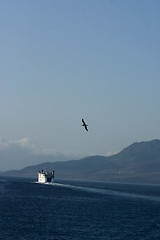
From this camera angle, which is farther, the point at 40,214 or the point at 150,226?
the point at 40,214

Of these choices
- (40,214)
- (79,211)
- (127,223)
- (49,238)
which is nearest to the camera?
(49,238)

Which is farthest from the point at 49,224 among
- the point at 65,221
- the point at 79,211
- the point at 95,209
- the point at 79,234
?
the point at 95,209

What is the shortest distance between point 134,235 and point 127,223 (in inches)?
674

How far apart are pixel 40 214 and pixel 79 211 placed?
1635cm

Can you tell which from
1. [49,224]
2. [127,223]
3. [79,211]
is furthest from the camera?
[79,211]

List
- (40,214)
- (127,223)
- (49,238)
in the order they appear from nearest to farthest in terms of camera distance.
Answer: (49,238), (127,223), (40,214)

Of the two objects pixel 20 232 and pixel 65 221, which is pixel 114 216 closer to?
pixel 65 221

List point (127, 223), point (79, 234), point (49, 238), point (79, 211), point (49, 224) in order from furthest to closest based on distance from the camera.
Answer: point (79, 211)
point (127, 223)
point (49, 224)
point (79, 234)
point (49, 238)

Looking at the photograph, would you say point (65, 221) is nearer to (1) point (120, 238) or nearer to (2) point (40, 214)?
(2) point (40, 214)

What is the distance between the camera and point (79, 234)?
90.7 metres

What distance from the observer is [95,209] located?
142 m

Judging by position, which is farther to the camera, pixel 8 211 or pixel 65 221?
pixel 8 211

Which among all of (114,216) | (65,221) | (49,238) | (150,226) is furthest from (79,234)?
(114,216)

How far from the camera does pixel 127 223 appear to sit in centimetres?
11075
